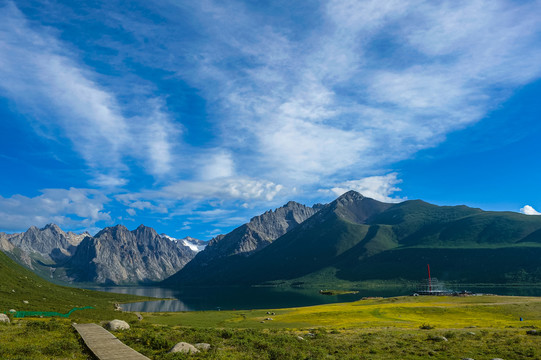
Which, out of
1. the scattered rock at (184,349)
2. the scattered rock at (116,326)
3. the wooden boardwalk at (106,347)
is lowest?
the scattered rock at (116,326)

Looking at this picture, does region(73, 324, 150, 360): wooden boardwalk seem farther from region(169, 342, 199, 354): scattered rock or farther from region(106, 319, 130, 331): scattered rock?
region(106, 319, 130, 331): scattered rock

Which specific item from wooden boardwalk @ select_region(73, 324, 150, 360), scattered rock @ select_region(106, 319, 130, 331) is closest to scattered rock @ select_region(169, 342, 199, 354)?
wooden boardwalk @ select_region(73, 324, 150, 360)

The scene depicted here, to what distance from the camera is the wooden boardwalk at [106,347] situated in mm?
19141

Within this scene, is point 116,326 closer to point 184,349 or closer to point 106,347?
point 106,347

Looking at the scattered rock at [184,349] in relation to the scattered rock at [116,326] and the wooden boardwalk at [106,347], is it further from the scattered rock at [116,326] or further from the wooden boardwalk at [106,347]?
the scattered rock at [116,326]

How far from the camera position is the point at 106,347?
71.3 ft

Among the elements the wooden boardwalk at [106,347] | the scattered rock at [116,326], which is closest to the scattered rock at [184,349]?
the wooden boardwalk at [106,347]

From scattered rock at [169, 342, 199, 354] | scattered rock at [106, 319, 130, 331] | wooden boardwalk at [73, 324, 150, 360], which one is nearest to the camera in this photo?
wooden boardwalk at [73, 324, 150, 360]

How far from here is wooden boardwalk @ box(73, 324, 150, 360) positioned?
19141 millimetres

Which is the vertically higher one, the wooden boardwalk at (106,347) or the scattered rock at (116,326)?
the wooden boardwalk at (106,347)

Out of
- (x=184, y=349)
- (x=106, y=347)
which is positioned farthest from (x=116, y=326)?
(x=184, y=349)

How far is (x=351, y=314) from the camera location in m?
82.9

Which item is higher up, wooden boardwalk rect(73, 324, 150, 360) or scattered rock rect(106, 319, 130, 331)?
wooden boardwalk rect(73, 324, 150, 360)

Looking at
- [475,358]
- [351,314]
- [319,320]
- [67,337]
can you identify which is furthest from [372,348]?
[351,314]
